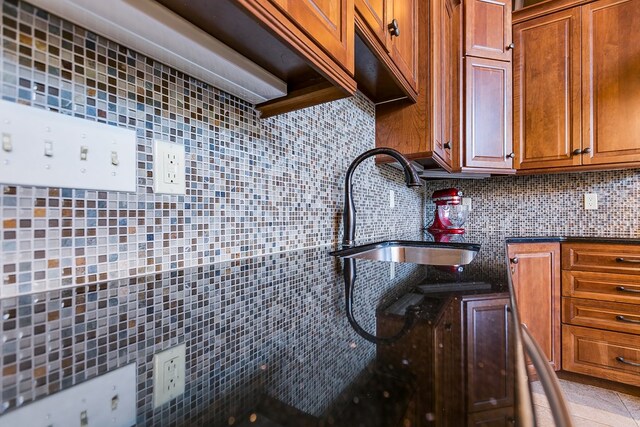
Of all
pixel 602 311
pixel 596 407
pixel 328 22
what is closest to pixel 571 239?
pixel 602 311

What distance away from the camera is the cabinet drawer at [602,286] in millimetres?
1611

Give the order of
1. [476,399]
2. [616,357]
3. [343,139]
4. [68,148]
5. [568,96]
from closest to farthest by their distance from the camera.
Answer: [476,399] < [68,148] < [343,139] < [616,357] < [568,96]

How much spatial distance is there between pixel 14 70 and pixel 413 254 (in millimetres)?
1353

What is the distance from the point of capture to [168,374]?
0.89 ft

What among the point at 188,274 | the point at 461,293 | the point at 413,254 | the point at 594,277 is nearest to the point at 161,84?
the point at 188,274

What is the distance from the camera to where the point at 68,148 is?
19.3 inches

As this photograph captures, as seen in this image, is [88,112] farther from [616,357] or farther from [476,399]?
[616,357]

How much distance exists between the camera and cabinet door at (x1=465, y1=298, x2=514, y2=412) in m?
0.21

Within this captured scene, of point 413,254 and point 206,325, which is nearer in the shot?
point 206,325

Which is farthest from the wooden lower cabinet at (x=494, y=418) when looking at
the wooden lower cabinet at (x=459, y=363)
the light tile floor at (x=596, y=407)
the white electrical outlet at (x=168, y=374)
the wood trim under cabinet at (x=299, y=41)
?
the light tile floor at (x=596, y=407)

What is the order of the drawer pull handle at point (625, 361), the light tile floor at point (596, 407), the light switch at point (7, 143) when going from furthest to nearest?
1. the drawer pull handle at point (625, 361)
2. the light tile floor at point (596, 407)
3. the light switch at point (7, 143)

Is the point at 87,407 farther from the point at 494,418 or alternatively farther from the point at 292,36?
the point at 292,36

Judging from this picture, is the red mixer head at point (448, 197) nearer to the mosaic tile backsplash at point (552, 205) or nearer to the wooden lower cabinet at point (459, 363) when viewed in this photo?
the mosaic tile backsplash at point (552, 205)

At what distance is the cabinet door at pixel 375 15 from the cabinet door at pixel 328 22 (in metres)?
0.15
